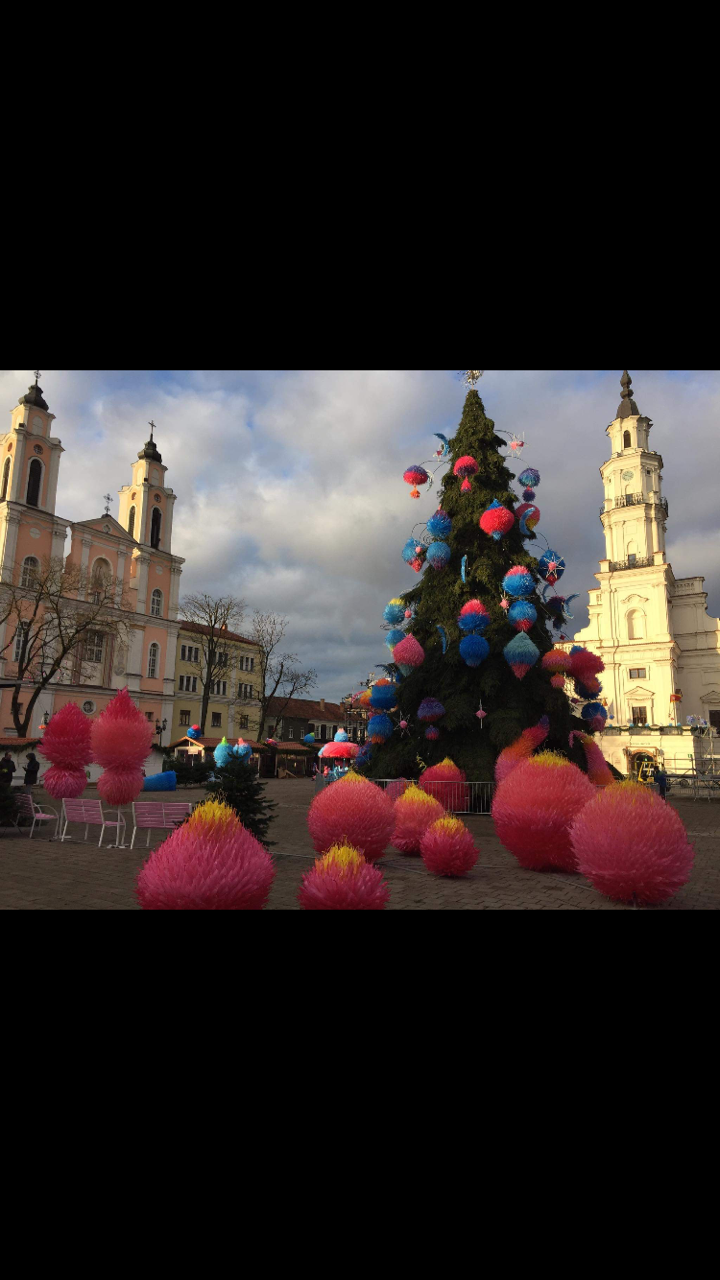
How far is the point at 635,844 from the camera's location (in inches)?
244

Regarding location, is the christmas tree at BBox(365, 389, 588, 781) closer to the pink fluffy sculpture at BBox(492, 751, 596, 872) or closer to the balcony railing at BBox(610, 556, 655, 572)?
the pink fluffy sculpture at BBox(492, 751, 596, 872)

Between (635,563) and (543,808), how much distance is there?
4953cm

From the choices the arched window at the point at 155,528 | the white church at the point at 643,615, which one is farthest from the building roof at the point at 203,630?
the white church at the point at 643,615

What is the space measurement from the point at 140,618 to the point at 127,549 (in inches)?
200

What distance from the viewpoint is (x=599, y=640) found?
2057 inches

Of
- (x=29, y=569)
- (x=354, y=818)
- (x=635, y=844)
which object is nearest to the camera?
(x=635, y=844)

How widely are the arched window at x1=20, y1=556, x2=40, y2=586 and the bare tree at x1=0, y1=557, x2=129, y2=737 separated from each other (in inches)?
2.1

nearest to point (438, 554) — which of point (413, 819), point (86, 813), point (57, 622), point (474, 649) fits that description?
point (474, 649)

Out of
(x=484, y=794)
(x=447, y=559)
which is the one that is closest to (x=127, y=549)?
(x=447, y=559)

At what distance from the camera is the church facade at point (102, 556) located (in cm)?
3844

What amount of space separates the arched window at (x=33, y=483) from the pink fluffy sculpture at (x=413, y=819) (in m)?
38.1

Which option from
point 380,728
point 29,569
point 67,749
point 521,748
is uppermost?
point 29,569

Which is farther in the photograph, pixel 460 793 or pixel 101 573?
Result: pixel 101 573

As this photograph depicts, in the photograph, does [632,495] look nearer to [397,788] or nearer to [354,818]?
[397,788]
